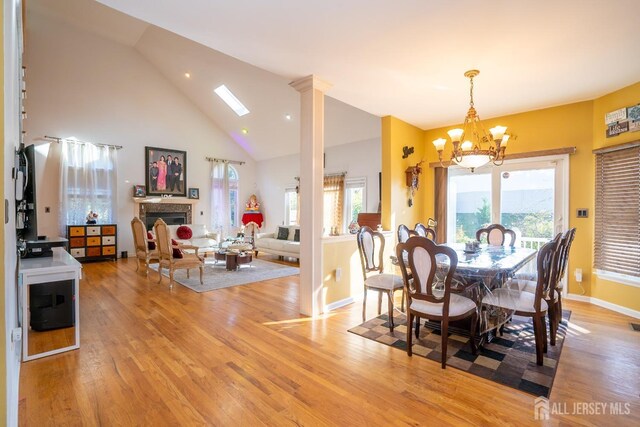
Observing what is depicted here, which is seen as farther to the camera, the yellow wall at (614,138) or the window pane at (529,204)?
the window pane at (529,204)

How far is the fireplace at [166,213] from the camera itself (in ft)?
24.8

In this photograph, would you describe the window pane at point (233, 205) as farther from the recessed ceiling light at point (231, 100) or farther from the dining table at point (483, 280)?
the dining table at point (483, 280)

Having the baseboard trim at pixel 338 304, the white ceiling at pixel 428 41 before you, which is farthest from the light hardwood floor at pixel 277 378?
the white ceiling at pixel 428 41

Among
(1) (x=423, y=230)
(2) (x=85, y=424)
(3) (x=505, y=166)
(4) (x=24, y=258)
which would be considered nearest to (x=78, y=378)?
(2) (x=85, y=424)

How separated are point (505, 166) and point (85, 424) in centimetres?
551

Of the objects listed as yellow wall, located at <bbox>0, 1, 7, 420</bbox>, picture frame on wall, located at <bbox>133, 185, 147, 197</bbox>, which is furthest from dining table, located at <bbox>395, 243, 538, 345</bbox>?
picture frame on wall, located at <bbox>133, 185, 147, 197</bbox>

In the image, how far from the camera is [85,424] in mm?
1681

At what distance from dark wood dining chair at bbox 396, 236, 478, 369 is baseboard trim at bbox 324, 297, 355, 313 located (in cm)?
130

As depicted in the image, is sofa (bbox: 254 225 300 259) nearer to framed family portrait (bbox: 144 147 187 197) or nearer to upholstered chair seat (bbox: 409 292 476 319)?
framed family portrait (bbox: 144 147 187 197)

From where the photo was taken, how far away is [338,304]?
3756 mm

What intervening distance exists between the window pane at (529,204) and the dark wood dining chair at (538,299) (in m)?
2.24

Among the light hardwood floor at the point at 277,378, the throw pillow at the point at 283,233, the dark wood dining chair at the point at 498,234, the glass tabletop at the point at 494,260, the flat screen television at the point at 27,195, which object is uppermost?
the flat screen television at the point at 27,195

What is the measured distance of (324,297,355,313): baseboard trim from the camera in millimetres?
3615

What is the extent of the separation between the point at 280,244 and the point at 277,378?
4913mm
